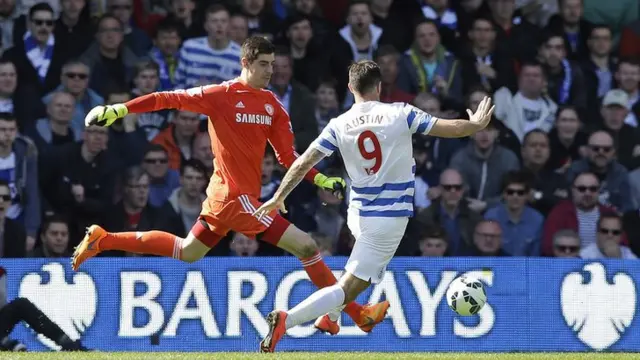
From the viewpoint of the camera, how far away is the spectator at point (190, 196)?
15320 millimetres

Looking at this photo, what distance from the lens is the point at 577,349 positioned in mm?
13578

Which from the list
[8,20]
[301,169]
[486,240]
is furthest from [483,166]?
[301,169]

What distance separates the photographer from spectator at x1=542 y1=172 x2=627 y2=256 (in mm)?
15719

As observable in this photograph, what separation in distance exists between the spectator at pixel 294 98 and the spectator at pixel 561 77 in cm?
299

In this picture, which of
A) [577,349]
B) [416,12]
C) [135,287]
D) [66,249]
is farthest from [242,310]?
[416,12]

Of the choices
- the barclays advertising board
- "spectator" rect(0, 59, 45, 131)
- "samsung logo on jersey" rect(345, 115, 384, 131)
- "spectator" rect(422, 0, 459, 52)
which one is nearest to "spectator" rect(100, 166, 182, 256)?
"spectator" rect(0, 59, 45, 131)

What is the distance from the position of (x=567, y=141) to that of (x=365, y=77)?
6.62 meters

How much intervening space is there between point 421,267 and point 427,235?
150 centimetres

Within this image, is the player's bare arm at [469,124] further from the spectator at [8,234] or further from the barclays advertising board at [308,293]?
the spectator at [8,234]

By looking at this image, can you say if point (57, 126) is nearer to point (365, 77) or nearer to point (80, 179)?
point (80, 179)

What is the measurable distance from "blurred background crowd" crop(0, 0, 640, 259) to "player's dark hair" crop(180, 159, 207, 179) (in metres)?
0.05

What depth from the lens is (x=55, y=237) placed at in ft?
48.1

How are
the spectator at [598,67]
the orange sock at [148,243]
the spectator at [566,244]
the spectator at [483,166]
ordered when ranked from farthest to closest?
the spectator at [598,67]
the spectator at [483,166]
the spectator at [566,244]
the orange sock at [148,243]

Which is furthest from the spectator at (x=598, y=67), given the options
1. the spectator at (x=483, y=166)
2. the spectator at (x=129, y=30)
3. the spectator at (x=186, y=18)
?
the spectator at (x=129, y=30)
